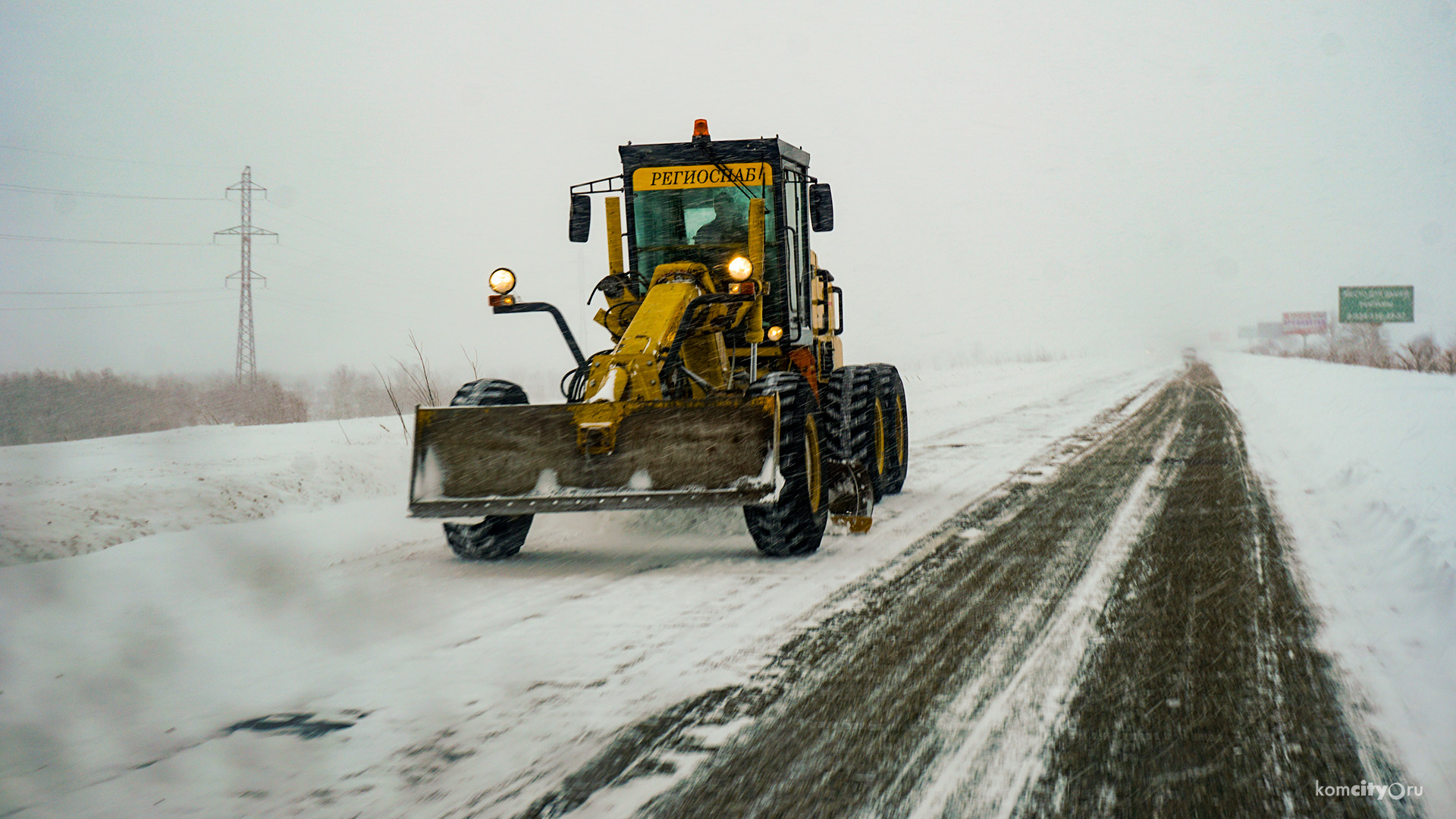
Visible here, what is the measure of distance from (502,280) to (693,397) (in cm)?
164

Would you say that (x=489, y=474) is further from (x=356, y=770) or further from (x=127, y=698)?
(x=356, y=770)

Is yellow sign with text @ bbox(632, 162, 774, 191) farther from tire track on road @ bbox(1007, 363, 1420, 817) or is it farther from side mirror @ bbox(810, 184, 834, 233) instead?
tire track on road @ bbox(1007, 363, 1420, 817)

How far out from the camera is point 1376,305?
53.8 metres

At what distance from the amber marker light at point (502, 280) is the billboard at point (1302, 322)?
10545 centimetres

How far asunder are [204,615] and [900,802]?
391cm

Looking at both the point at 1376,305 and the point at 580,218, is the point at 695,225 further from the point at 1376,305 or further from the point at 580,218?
the point at 1376,305

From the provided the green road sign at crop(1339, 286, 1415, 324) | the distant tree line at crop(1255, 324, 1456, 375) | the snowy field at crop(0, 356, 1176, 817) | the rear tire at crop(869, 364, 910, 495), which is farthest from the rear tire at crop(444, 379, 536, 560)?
the green road sign at crop(1339, 286, 1415, 324)

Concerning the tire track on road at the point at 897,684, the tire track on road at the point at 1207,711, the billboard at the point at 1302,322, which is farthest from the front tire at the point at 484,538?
the billboard at the point at 1302,322

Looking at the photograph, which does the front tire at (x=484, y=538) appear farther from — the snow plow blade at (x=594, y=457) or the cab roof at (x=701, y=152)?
the cab roof at (x=701, y=152)

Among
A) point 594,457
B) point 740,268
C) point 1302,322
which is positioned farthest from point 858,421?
point 1302,322

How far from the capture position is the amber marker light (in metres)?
6.91

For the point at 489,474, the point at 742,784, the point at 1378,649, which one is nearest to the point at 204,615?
the point at 489,474

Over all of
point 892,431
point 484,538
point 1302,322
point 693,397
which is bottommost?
point 484,538

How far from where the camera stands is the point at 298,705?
361 cm
